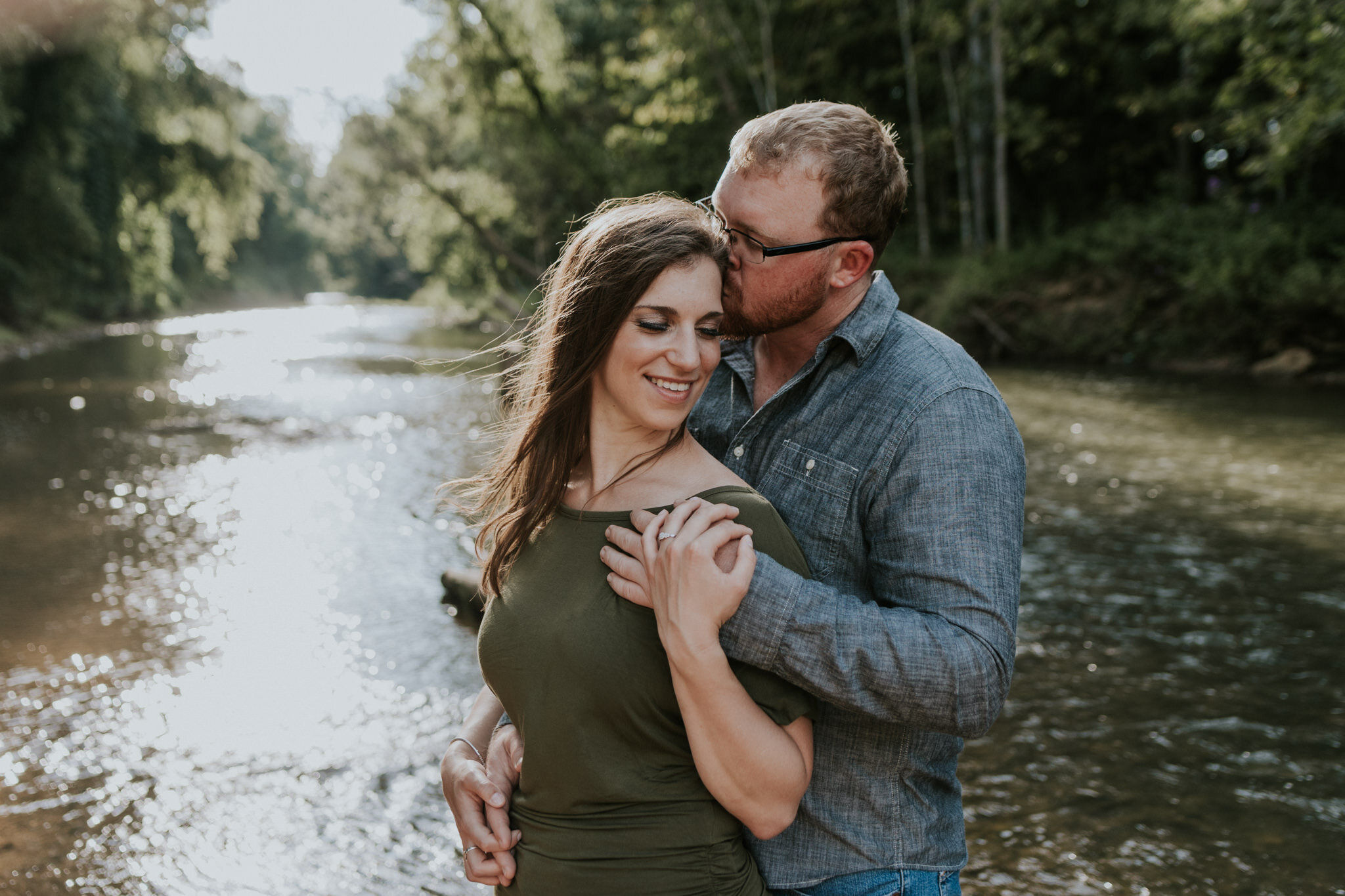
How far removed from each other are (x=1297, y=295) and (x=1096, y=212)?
32.4 feet

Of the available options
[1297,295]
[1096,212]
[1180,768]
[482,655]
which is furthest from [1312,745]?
[1096,212]

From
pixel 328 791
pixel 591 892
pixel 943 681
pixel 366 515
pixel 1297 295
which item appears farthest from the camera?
pixel 1297 295

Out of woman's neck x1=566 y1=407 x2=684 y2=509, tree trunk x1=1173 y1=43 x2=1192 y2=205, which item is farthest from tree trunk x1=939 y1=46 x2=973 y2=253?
woman's neck x1=566 y1=407 x2=684 y2=509

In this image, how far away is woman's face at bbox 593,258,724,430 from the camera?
189 centimetres

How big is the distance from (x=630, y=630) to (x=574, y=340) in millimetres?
586

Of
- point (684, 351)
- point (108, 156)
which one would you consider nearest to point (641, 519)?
point (684, 351)

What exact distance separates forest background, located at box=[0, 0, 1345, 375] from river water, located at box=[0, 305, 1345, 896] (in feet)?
19.6

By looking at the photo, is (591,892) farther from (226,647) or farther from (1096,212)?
(1096,212)

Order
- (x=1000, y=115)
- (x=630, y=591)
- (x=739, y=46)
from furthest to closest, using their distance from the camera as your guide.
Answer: (x=739, y=46)
(x=1000, y=115)
(x=630, y=591)

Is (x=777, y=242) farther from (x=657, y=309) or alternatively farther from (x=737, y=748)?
(x=737, y=748)

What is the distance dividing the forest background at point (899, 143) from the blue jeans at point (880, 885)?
15.4 meters

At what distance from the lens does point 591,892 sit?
1.72 meters

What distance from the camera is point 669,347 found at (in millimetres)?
1888

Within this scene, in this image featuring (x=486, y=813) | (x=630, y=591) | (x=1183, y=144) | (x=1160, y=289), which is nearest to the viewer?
(x=630, y=591)
